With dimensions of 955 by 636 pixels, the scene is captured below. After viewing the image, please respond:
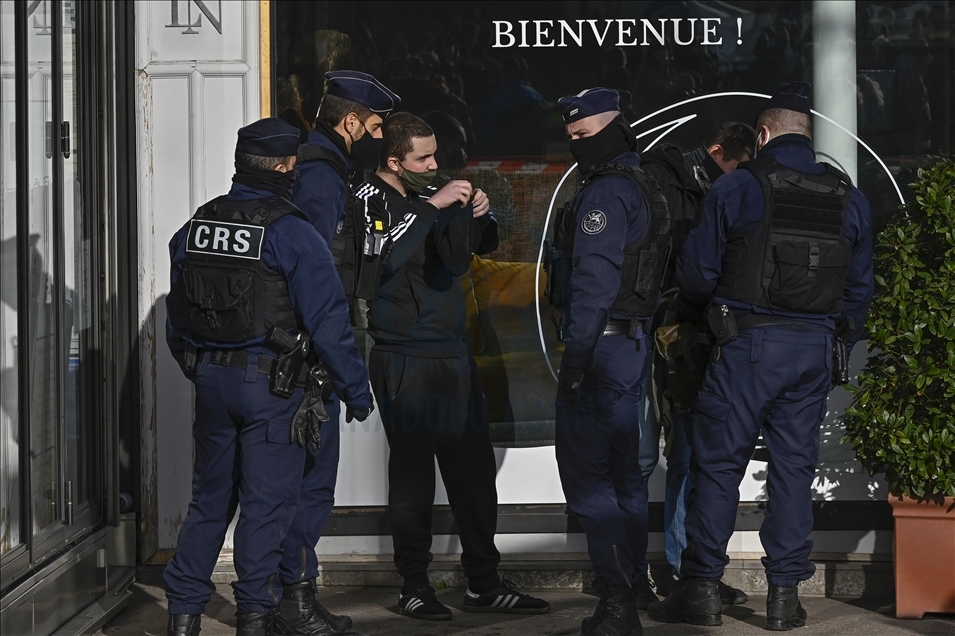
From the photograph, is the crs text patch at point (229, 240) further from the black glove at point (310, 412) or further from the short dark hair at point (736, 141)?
the short dark hair at point (736, 141)

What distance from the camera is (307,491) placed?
507 centimetres

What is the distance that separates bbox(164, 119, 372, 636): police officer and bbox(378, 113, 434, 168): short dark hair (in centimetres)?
78

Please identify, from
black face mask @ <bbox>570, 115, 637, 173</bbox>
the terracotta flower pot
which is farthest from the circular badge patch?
the terracotta flower pot

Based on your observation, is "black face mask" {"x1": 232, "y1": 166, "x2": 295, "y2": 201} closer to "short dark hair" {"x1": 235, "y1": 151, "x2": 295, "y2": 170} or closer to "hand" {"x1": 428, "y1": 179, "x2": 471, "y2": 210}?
"short dark hair" {"x1": 235, "y1": 151, "x2": 295, "y2": 170}

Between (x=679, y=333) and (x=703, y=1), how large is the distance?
166 centimetres

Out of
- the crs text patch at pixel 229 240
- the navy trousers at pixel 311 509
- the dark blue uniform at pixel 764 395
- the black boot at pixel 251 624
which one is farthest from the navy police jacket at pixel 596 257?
the black boot at pixel 251 624

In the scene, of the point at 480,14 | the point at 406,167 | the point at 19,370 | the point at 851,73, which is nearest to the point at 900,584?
the point at 851,73

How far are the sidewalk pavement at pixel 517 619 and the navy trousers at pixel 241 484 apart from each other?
2.08ft

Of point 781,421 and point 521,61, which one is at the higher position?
point 521,61

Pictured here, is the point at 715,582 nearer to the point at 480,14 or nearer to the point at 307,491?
the point at 307,491

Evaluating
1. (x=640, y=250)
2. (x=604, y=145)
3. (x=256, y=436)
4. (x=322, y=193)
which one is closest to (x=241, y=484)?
(x=256, y=436)

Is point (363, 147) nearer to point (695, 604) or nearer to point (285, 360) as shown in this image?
point (285, 360)

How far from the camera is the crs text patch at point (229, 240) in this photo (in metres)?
4.48

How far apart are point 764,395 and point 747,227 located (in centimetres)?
69
